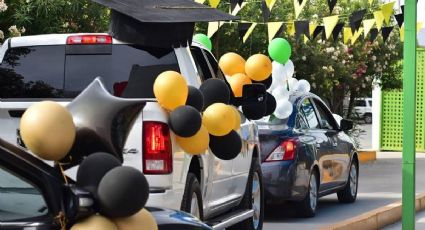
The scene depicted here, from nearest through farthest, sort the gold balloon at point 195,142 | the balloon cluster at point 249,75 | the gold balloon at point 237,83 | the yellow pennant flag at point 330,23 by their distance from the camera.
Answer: the gold balloon at point 195,142 → the balloon cluster at point 249,75 → the gold balloon at point 237,83 → the yellow pennant flag at point 330,23

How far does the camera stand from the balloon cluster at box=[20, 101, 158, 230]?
4.61 m

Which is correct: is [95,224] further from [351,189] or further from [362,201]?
[362,201]

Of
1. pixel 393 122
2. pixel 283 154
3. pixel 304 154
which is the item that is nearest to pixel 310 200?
pixel 304 154

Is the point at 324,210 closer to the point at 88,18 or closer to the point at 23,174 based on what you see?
the point at 88,18

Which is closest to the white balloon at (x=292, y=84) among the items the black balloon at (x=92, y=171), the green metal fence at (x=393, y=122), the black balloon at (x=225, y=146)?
the black balloon at (x=225, y=146)

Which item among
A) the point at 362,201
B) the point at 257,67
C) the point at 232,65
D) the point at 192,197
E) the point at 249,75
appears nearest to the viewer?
the point at 192,197

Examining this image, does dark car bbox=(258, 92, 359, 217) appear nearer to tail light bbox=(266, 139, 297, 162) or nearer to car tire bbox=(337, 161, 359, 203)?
tail light bbox=(266, 139, 297, 162)

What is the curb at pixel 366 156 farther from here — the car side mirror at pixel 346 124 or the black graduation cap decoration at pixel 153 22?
the black graduation cap decoration at pixel 153 22

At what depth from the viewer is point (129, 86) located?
8.55 metres

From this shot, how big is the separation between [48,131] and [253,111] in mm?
6047

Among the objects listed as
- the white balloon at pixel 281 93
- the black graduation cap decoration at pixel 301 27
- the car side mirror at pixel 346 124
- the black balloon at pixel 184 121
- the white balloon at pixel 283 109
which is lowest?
the car side mirror at pixel 346 124

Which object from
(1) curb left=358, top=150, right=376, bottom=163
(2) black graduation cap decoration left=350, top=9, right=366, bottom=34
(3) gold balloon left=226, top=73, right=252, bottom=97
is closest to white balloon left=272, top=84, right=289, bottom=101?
(3) gold balloon left=226, top=73, right=252, bottom=97

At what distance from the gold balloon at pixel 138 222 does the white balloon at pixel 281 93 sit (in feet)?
27.6

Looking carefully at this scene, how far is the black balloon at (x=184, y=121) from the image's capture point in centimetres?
783
